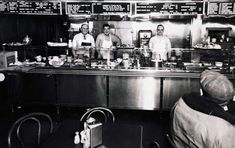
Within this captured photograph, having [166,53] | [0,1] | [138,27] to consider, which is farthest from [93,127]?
[138,27]

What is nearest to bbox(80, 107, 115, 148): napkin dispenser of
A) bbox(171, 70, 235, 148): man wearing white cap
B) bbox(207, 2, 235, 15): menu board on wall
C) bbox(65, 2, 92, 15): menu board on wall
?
bbox(171, 70, 235, 148): man wearing white cap

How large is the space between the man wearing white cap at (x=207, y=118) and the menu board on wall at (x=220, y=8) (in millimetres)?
4058

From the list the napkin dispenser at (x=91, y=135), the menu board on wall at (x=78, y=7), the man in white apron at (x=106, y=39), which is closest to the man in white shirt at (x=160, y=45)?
the man in white apron at (x=106, y=39)

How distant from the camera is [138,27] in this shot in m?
8.45

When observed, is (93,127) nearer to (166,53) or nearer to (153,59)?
(153,59)

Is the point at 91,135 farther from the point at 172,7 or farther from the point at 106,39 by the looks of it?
the point at 106,39

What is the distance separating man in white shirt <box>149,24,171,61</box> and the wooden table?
278cm

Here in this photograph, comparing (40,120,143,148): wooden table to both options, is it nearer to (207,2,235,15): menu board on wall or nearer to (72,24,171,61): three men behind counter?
(72,24,171,61): three men behind counter

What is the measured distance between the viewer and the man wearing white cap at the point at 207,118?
221 centimetres

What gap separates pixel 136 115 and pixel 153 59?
114 centimetres

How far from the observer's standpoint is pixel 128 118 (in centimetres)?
560

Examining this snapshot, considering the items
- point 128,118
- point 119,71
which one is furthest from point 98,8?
point 128,118

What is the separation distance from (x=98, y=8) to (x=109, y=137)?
4467mm

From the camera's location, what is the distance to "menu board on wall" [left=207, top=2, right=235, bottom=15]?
6406 mm
